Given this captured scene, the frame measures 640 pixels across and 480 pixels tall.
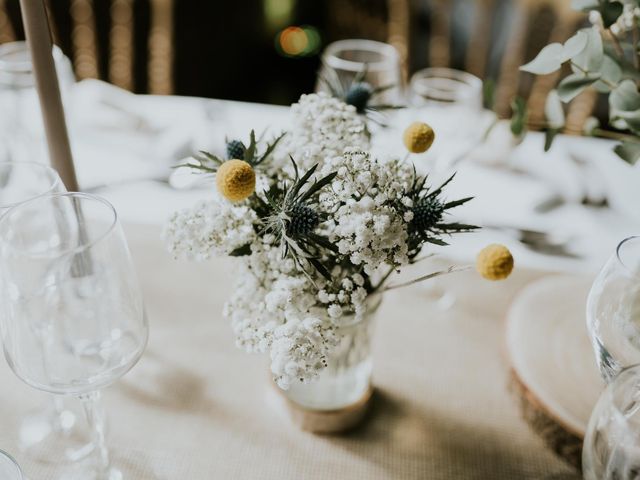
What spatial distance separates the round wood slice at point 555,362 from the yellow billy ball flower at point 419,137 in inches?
13.6

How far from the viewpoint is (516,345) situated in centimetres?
80

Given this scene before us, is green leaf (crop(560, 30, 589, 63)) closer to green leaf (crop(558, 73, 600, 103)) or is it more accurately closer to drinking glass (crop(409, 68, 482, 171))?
green leaf (crop(558, 73, 600, 103))

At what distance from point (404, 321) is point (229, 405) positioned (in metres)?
0.29

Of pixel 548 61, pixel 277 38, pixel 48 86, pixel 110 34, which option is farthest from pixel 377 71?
pixel 277 38

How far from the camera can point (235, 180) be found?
0.50 meters

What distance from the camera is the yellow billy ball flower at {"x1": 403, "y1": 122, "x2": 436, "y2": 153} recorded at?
565mm

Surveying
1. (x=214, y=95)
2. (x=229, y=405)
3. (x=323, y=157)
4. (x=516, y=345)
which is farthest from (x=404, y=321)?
(x=214, y=95)

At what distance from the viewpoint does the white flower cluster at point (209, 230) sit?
548 millimetres

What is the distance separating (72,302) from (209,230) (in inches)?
10.6

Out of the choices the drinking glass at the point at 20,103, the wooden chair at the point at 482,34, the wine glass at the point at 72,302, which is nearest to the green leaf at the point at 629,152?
the wine glass at the point at 72,302

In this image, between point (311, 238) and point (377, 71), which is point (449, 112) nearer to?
point (377, 71)

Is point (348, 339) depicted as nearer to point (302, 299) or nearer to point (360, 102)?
point (302, 299)

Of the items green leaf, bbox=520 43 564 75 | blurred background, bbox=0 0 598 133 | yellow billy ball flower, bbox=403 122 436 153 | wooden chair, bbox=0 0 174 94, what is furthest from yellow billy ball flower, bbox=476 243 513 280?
wooden chair, bbox=0 0 174 94

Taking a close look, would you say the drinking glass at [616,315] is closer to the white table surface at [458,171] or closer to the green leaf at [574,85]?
the green leaf at [574,85]
